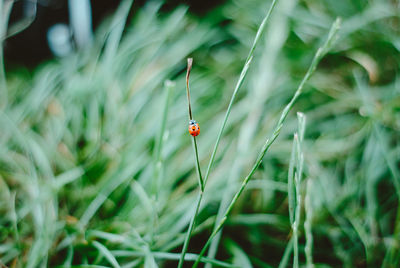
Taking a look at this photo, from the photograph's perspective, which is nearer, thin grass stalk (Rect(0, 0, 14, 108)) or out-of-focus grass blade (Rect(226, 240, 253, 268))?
out-of-focus grass blade (Rect(226, 240, 253, 268))

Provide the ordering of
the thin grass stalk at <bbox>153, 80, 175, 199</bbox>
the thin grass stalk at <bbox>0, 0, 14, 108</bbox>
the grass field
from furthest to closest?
1. the thin grass stalk at <bbox>0, 0, 14, 108</bbox>
2. the grass field
3. the thin grass stalk at <bbox>153, 80, 175, 199</bbox>

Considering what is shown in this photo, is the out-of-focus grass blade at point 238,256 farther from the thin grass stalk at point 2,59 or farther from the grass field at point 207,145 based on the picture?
the thin grass stalk at point 2,59

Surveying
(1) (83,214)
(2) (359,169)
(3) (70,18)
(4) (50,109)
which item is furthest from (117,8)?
(2) (359,169)

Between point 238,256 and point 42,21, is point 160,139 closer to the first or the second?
point 238,256

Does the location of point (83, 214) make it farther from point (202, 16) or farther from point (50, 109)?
point (202, 16)

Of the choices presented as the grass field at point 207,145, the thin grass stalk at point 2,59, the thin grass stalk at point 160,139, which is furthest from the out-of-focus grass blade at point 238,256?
the thin grass stalk at point 2,59

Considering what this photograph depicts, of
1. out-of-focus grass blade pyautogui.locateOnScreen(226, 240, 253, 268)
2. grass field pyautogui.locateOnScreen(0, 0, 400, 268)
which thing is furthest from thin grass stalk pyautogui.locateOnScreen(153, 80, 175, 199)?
out-of-focus grass blade pyautogui.locateOnScreen(226, 240, 253, 268)

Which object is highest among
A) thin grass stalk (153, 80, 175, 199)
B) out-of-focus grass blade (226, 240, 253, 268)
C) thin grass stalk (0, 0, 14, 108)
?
thin grass stalk (0, 0, 14, 108)

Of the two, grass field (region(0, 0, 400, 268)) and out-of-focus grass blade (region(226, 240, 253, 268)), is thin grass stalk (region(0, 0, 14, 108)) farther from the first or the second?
out-of-focus grass blade (region(226, 240, 253, 268))
